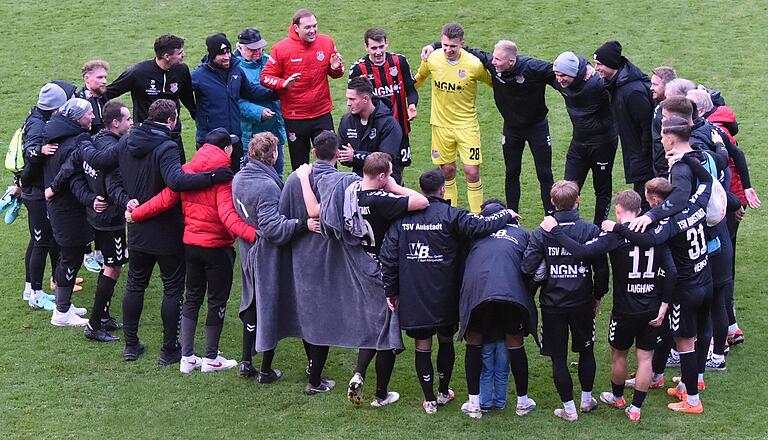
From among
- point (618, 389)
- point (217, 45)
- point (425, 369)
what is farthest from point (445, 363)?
point (217, 45)

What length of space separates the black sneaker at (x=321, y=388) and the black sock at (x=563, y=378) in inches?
70.8

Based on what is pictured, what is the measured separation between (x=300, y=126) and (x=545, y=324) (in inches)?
177

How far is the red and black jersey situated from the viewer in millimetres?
10758

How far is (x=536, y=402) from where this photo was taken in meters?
8.09

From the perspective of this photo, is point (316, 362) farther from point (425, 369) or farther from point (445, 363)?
point (445, 363)

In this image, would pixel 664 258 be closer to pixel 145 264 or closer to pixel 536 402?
pixel 536 402

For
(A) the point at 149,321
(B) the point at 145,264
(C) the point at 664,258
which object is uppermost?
(C) the point at 664,258

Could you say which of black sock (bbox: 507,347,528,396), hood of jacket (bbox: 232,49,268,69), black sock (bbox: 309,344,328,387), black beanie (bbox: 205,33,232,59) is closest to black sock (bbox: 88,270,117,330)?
black sock (bbox: 309,344,328,387)

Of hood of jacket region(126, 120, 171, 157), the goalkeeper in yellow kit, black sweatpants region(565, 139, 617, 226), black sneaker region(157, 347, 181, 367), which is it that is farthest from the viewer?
the goalkeeper in yellow kit

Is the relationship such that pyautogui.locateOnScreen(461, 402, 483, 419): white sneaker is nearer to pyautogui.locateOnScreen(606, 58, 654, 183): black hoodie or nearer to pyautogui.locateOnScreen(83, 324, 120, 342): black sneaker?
pyautogui.locateOnScreen(606, 58, 654, 183): black hoodie

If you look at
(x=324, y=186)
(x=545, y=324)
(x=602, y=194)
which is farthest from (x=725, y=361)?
(x=324, y=186)

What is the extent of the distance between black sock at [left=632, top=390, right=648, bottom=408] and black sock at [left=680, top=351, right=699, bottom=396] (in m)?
0.31

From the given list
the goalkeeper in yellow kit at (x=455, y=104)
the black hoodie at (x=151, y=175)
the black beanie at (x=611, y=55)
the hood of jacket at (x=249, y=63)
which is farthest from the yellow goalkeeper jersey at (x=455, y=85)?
the black hoodie at (x=151, y=175)

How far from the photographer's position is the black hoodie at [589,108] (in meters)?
10.1
